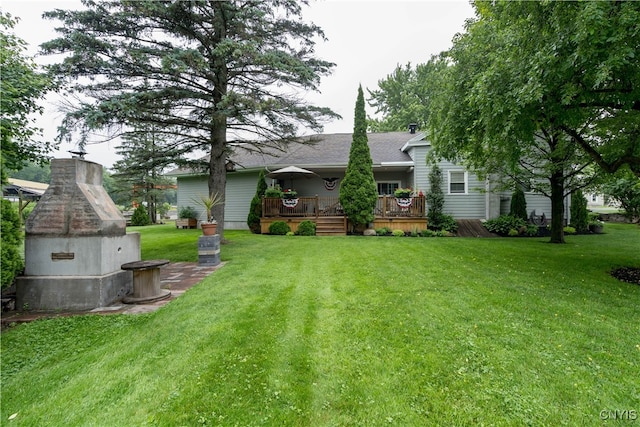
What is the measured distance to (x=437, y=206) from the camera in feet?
43.8

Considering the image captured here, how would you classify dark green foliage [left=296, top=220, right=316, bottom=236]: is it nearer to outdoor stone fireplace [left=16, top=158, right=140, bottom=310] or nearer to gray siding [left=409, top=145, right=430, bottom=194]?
gray siding [left=409, top=145, right=430, bottom=194]

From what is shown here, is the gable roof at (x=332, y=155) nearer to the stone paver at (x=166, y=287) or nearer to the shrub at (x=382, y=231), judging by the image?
the shrub at (x=382, y=231)

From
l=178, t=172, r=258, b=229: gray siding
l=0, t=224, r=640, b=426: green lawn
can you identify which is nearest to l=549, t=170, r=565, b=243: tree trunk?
l=0, t=224, r=640, b=426: green lawn

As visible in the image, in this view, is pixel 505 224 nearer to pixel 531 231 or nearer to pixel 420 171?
pixel 531 231

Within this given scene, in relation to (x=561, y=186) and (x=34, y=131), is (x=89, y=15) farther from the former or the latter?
(x=561, y=186)

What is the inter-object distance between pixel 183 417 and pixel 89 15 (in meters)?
9.87

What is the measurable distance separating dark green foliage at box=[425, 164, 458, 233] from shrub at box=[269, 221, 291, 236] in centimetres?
669

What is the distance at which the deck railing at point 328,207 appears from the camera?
1241cm

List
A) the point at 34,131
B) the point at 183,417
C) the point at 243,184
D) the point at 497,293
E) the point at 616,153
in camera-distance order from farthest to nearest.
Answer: the point at 243,184 < the point at 616,153 < the point at 34,131 < the point at 497,293 < the point at 183,417

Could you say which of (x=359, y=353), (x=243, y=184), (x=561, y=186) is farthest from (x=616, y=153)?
(x=243, y=184)

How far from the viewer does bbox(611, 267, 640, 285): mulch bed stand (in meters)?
5.38

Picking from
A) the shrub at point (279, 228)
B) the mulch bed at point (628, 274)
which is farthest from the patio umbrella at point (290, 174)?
the mulch bed at point (628, 274)

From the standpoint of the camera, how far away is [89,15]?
23.8 feet

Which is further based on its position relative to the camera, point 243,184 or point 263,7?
point 243,184
